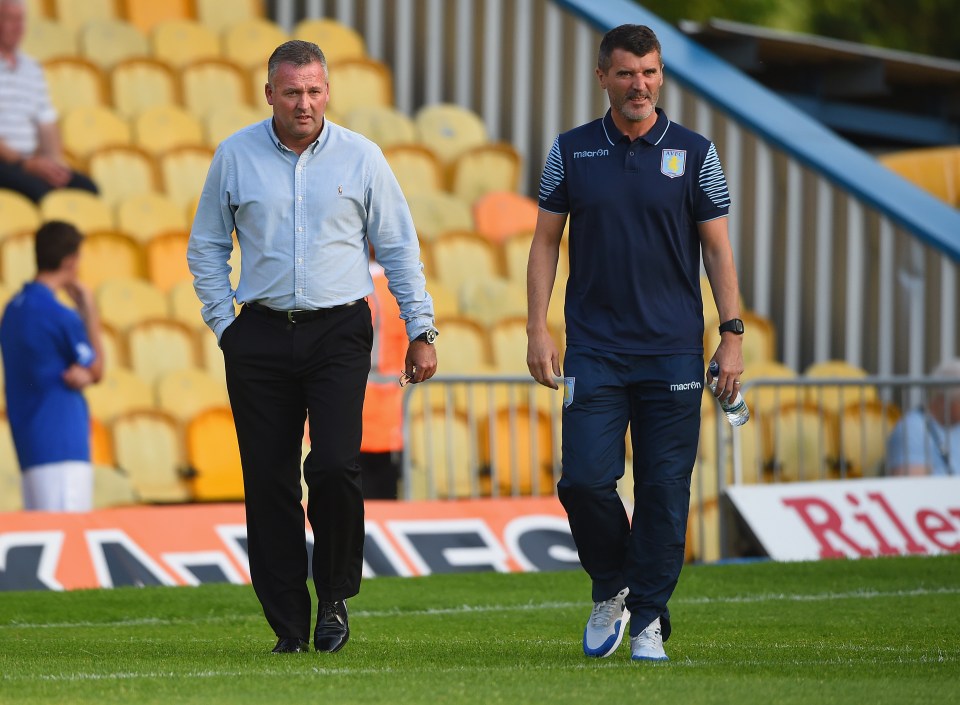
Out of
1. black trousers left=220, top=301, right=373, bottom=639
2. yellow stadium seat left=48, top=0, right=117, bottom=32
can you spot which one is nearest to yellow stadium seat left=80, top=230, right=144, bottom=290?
yellow stadium seat left=48, top=0, right=117, bottom=32

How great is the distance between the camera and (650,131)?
19.6ft

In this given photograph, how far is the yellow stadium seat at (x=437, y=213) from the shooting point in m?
13.7

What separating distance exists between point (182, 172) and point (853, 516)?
19.3 feet

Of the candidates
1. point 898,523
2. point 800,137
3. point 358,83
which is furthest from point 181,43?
point 898,523

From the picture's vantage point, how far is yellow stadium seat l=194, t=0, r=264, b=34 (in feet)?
52.1

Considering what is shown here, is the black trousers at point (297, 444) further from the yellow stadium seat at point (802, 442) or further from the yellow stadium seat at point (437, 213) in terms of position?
the yellow stadium seat at point (437, 213)

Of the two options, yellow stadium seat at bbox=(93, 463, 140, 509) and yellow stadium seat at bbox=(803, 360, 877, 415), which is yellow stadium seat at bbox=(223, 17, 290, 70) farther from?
yellow stadium seat at bbox=(803, 360, 877, 415)

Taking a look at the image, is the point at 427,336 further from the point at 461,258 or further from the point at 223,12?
the point at 223,12

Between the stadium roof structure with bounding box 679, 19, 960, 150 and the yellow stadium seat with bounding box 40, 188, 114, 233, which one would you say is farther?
the stadium roof structure with bounding box 679, 19, 960, 150

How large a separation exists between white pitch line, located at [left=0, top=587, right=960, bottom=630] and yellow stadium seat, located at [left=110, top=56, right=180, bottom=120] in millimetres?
7310

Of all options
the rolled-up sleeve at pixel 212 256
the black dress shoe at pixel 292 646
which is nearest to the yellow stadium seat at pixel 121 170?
the rolled-up sleeve at pixel 212 256

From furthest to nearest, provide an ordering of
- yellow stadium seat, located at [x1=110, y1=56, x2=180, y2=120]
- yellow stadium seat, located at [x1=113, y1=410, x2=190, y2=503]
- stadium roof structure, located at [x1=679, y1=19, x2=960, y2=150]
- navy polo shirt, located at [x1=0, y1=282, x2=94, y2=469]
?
stadium roof structure, located at [x1=679, y1=19, x2=960, y2=150]
yellow stadium seat, located at [x1=110, y1=56, x2=180, y2=120]
yellow stadium seat, located at [x1=113, y1=410, x2=190, y2=503]
navy polo shirt, located at [x1=0, y1=282, x2=94, y2=469]

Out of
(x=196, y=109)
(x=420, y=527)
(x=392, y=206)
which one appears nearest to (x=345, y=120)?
(x=196, y=109)

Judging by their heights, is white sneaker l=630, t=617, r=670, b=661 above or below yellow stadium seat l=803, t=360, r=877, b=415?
below
